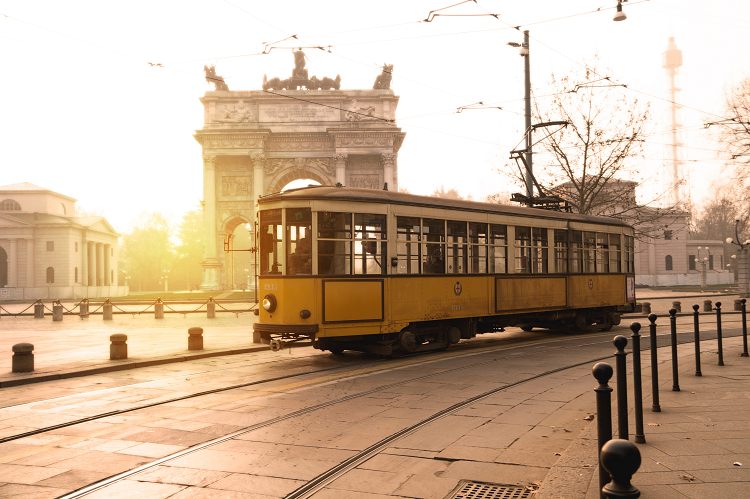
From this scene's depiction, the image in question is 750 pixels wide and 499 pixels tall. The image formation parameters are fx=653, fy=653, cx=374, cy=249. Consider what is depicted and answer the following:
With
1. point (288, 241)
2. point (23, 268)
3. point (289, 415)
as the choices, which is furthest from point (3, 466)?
point (23, 268)

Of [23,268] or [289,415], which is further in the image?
[23,268]

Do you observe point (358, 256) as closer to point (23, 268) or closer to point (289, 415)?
point (289, 415)

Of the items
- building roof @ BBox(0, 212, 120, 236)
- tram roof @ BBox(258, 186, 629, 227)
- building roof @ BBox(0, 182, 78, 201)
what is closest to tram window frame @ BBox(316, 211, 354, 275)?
tram roof @ BBox(258, 186, 629, 227)

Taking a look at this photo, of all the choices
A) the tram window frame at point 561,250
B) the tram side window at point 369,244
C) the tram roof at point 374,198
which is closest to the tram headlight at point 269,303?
the tram side window at point 369,244

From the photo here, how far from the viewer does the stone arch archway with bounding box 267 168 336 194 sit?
57531 millimetres

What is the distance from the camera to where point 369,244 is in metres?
12.4

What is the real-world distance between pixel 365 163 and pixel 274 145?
8371mm

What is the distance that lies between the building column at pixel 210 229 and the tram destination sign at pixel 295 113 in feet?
20.3

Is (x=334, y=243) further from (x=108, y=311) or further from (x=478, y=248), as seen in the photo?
(x=108, y=311)

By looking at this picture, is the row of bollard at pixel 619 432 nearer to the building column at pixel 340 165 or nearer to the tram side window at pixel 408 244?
the tram side window at pixel 408 244

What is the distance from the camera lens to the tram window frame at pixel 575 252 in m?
17.7

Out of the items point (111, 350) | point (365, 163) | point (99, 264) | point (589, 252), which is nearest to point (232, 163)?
point (365, 163)

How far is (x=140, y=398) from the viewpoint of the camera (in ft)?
29.8

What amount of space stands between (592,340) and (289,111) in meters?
43.8
